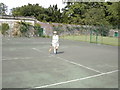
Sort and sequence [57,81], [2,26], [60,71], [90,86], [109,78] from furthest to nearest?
[2,26], [60,71], [109,78], [57,81], [90,86]

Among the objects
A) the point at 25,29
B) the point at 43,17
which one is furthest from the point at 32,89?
the point at 43,17

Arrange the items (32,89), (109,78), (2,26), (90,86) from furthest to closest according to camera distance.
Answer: (2,26) < (109,78) < (90,86) < (32,89)

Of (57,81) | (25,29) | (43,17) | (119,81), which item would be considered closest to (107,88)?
A: (119,81)

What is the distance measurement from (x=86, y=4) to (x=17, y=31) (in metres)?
33.8

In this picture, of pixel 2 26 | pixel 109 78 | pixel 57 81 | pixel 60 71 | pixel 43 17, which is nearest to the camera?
pixel 57 81

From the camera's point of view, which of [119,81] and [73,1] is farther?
[73,1]

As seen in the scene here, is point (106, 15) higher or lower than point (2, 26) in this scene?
higher

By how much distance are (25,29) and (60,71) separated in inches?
1042

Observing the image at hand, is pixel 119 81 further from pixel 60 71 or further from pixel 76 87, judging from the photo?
pixel 60 71

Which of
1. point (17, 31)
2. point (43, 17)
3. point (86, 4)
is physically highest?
point (86, 4)

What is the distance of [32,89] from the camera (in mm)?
5145

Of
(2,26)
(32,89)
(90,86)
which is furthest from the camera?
(2,26)

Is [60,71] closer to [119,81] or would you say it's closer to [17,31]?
[119,81]

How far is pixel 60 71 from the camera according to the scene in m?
7.43
